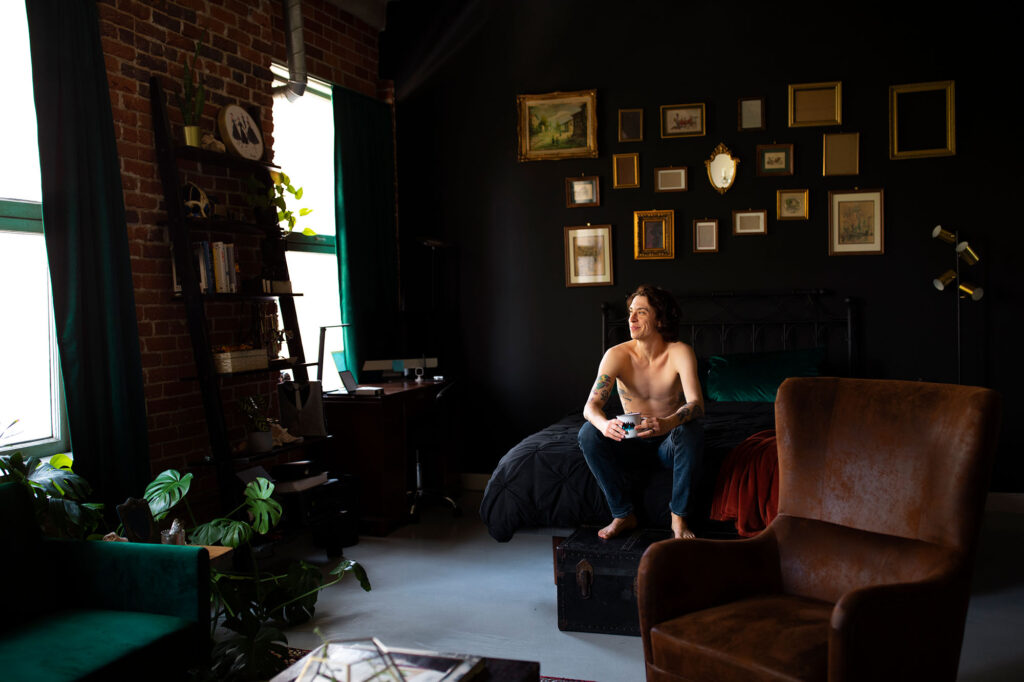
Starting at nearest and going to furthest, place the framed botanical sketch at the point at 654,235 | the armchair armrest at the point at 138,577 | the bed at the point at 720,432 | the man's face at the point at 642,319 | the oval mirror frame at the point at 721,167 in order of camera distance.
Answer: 1. the armchair armrest at the point at 138,577
2. the bed at the point at 720,432
3. the man's face at the point at 642,319
4. the oval mirror frame at the point at 721,167
5. the framed botanical sketch at the point at 654,235

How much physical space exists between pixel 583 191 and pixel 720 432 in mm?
2287

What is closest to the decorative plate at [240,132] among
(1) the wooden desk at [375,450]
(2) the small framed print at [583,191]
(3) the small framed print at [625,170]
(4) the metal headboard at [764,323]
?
(1) the wooden desk at [375,450]

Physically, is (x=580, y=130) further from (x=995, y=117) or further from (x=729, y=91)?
(x=995, y=117)

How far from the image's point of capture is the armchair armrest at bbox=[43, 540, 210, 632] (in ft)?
8.05

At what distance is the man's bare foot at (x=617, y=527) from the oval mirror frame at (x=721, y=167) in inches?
110

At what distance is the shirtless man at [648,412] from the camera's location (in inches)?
131

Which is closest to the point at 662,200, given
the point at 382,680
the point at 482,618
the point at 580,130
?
the point at 580,130

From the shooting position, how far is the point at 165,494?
306 centimetres

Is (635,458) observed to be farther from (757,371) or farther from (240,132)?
(240,132)

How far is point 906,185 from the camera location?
16.7ft

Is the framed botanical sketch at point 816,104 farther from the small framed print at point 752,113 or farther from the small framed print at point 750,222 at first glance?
the small framed print at point 750,222

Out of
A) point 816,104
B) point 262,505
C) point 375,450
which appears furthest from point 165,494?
point 816,104

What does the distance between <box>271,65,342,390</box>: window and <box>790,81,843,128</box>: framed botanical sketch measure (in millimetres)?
3094

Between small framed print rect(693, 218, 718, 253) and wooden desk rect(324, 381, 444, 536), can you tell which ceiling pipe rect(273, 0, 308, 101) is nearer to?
wooden desk rect(324, 381, 444, 536)
